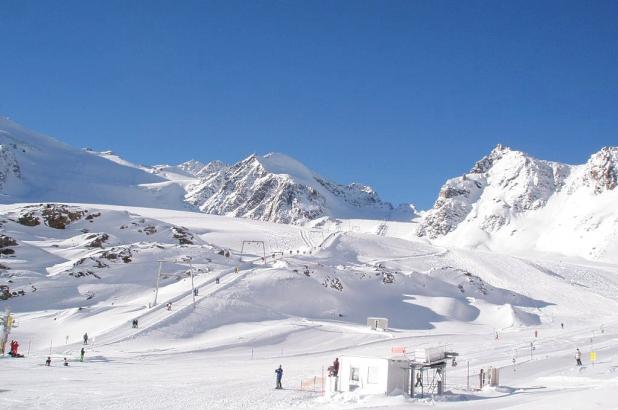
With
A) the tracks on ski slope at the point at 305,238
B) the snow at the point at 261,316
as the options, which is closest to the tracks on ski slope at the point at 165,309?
the snow at the point at 261,316

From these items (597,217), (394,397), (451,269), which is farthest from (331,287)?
(597,217)

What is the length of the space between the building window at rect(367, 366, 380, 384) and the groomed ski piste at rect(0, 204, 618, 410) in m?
1.08

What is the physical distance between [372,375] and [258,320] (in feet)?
101

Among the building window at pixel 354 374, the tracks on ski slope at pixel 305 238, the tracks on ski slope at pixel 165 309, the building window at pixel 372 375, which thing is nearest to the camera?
the building window at pixel 372 375

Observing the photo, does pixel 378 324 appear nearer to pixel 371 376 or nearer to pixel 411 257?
pixel 371 376

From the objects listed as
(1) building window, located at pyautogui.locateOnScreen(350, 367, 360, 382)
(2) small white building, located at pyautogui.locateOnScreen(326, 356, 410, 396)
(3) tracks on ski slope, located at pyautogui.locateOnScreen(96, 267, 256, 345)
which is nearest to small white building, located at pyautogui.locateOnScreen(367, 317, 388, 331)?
(3) tracks on ski slope, located at pyautogui.locateOnScreen(96, 267, 256, 345)

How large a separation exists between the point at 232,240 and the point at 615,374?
7657 centimetres

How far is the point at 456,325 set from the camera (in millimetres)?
67750

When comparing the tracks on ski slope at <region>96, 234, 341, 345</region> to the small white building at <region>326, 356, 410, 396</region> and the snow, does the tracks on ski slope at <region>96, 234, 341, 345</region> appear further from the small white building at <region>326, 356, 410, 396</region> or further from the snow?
the small white building at <region>326, 356, 410, 396</region>

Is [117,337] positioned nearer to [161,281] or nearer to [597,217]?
[161,281]

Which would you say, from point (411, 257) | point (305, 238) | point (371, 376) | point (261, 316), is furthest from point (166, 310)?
point (305, 238)

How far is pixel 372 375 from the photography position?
91.2 feet

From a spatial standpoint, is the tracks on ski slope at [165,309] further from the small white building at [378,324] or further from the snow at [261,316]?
the small white building at [378,324]

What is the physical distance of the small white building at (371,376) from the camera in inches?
1080
